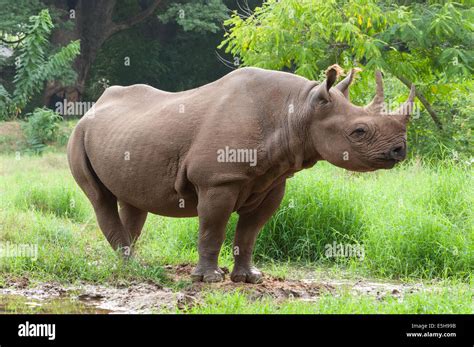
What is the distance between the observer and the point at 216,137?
7098 mm

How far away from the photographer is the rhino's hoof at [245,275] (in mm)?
7719

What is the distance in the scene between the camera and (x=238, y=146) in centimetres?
703

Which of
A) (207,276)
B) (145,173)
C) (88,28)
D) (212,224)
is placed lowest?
(207,276)

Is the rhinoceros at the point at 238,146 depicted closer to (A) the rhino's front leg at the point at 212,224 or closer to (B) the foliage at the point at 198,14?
(A) the rhino's front leg at the point at 212,224

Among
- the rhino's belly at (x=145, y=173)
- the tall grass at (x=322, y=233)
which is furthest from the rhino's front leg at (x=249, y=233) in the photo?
the tall grass at (x=322, y=233)

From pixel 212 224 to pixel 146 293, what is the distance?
0.81 meters

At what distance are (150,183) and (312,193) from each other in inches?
99.4

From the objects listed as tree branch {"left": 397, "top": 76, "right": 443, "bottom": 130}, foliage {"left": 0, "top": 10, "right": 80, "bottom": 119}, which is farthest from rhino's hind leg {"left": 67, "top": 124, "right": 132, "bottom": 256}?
foliage {"left": 0, "top": 10, "right": 80, "bottom": 119}

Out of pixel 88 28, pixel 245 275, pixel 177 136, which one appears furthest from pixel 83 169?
pixel 88 28

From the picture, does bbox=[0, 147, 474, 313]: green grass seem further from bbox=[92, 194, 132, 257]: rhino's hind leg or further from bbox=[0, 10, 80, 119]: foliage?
bbox=[0, 10, 80, 119]: foliage

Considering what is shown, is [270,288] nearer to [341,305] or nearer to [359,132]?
[341,305]

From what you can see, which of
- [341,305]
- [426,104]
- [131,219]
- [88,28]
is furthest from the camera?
[88,28]
